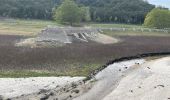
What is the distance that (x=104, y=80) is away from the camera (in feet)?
117

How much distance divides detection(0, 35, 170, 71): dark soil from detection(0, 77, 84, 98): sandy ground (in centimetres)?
765

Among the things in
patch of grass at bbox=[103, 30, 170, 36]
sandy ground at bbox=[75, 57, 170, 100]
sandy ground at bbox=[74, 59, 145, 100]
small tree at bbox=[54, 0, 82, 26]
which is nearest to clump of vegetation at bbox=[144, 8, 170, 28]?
patch of grass at bbox=[103, 30, 170, 36]

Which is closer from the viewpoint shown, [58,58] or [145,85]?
[145,85]

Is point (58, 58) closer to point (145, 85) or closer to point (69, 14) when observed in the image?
point (145, 85)

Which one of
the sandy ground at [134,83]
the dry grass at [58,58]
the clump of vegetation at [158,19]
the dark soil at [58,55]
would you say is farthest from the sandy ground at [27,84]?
the clump of vegetation at [158,19]

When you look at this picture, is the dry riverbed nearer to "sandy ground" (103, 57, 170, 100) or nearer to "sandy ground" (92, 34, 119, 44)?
"sandy ground" (103, 57, 170, 100)

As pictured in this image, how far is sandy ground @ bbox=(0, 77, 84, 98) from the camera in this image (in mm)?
33906

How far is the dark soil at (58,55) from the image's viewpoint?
49.6 m

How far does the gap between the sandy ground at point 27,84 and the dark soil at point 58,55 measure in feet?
25.1

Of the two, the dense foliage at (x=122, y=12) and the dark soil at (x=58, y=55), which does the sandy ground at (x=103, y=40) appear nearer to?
the dark soil at (x=58, y=55)

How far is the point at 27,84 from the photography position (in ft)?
120

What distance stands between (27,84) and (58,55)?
21216 mm

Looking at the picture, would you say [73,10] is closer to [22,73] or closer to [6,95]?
[22,73]

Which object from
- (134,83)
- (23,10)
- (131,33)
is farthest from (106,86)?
(23,10)
